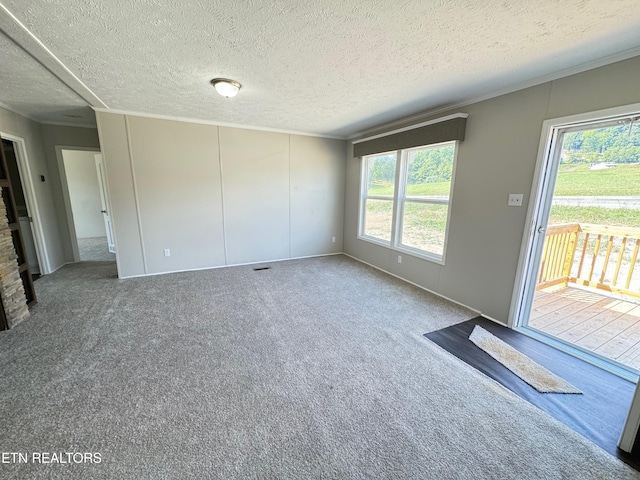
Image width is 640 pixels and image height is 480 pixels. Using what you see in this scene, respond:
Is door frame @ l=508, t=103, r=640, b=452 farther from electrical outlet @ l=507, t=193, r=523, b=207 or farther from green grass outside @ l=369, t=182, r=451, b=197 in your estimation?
green grass outside @ l=369, t=182, r=451, b=197

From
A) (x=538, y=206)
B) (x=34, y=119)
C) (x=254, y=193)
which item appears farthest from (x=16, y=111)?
(x=538, y=206)

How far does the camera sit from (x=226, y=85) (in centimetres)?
237

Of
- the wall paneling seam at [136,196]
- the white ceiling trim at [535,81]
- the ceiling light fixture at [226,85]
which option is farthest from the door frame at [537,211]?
the wall paneling seam at [136,196]

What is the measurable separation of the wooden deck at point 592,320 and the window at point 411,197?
1.19 m

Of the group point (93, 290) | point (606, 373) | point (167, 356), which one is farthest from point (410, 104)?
point (93, 290)

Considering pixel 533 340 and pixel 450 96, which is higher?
pixel 450 96

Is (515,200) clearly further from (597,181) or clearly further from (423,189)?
(423,189)

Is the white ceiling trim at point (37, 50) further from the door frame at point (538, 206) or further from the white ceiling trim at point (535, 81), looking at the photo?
the door frame at point (538, 206)

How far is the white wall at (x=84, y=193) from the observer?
6309mm

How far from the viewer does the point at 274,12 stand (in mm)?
1456

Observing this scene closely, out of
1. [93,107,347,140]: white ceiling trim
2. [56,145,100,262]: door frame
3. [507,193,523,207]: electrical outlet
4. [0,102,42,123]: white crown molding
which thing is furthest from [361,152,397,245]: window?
[0,102,42,123]: white crown molding

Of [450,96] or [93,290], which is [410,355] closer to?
[450,96]

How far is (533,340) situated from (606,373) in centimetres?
48

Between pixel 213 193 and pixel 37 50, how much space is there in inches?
93.5
